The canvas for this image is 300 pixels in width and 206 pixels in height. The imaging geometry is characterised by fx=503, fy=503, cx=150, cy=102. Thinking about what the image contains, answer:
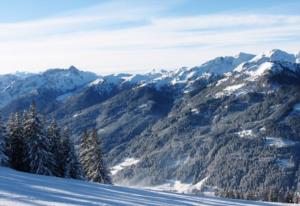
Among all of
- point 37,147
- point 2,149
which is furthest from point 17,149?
point 2,149

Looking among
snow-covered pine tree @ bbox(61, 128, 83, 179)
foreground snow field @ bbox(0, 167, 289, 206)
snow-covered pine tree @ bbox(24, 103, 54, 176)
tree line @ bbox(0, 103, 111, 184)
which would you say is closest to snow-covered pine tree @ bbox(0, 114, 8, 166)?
tree line @ bbox(0, 103, 111, 184)

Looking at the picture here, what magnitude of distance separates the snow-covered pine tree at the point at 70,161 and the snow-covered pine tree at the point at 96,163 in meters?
3.35

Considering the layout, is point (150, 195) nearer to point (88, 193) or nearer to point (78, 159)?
point (88, 193)

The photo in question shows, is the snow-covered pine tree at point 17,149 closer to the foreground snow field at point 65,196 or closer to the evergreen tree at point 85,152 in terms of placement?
the evergreen tree at point 85,152

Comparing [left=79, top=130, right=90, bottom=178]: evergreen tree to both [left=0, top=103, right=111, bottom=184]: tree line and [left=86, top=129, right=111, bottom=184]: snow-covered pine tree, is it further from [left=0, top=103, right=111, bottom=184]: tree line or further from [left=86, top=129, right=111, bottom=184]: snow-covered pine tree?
[left=86, top=129, right=111, bottom=184]: snow-covered pine tree

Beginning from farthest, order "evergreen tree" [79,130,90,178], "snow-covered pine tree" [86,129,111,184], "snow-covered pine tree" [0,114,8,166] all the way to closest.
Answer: "evergreen tree" [79,130,90,178] < "snow-covered pine tree" [86,129,111,184] < "snow-covered pine tree" [0,114,8,166]

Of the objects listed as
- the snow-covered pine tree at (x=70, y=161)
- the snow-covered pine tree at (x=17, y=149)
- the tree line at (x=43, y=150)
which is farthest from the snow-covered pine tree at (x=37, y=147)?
the snow-covered pine tree at (x=70, y=161)

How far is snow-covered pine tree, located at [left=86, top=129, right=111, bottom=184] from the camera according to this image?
76.2m

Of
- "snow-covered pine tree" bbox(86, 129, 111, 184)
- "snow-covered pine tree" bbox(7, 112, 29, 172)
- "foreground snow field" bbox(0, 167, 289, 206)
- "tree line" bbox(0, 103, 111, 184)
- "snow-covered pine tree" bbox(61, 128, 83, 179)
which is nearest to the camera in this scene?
"foreground snow field" bbox(0, 167, 289, 206)

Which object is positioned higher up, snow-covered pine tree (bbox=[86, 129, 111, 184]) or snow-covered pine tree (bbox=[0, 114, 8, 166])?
snow-covered pine tree (bbox=[0, 114, 8, 166])

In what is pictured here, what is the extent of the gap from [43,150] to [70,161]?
20.8ft

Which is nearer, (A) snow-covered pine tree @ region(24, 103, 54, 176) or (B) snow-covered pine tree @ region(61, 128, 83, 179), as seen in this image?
(A) snow-covered pine tree @ region(24, 103, 54, 176)

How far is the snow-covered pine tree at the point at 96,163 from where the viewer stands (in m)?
76.2

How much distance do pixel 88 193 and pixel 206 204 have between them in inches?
425
